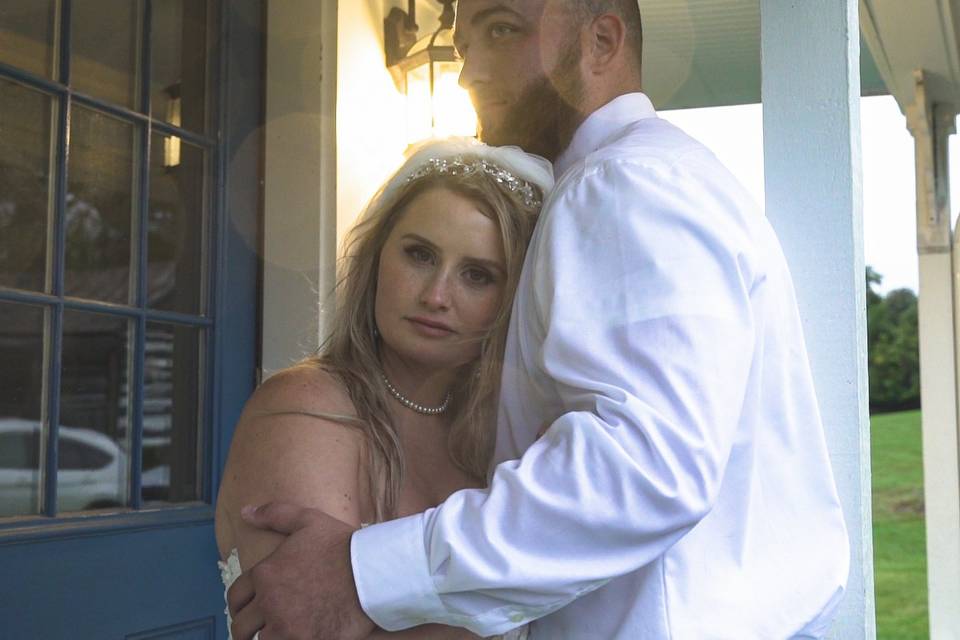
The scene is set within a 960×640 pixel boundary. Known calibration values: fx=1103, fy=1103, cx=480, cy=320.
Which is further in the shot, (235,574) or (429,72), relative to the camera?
(429,72)

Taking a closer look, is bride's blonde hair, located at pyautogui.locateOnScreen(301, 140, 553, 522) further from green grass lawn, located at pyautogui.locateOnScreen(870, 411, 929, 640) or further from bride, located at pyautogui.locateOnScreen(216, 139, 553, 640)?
green grass lawn, located at pyautogui.locateOnScreen(870, 411, 929, 640)

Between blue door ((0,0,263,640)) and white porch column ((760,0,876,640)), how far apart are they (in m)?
1.69

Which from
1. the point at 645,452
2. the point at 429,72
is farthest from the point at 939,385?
the point at 645,452

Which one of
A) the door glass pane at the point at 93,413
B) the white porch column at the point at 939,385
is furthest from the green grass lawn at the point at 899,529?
the door glass pane at the point at 93,413

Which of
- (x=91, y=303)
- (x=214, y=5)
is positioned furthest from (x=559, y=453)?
(x=214, y=5)

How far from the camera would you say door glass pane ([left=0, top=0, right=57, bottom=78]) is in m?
2.57

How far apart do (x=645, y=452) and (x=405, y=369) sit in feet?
2.49

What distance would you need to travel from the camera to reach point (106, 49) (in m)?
2.85

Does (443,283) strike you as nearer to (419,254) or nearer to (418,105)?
(419,254)

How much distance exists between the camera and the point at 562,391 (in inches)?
60.9

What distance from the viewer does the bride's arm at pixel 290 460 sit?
5.61 ft

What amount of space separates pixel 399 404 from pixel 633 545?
2.37ft

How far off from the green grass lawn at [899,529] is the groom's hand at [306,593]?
18354mm

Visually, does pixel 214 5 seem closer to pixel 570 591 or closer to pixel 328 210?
pixel 328 210
